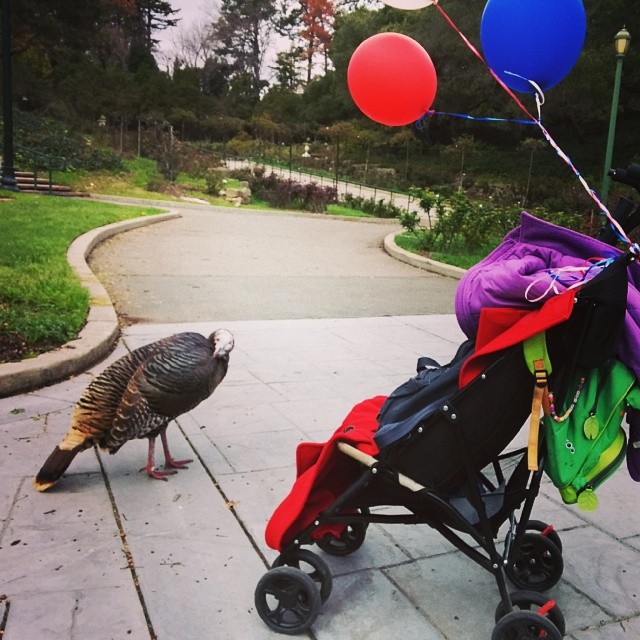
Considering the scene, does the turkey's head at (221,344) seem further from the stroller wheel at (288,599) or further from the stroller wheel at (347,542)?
the stroller wheel at (288,599)

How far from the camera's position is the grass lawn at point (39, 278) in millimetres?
5043

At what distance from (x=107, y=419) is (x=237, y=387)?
1.62 meters

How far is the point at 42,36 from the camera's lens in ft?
94.4

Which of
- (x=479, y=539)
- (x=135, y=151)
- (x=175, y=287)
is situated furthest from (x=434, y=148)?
(x=479, y=539)

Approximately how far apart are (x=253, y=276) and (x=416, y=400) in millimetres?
7028

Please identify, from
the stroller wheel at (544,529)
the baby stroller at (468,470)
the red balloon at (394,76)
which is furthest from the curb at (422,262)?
the baby stroller at (468,470)

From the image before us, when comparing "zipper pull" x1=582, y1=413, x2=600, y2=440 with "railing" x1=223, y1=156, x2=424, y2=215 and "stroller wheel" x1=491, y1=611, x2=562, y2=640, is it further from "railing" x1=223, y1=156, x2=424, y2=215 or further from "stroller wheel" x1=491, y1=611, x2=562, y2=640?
"railing" x1=223, y1=156, x2=424, y2=215

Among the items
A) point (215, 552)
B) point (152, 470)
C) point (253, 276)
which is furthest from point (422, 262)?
point (215, 552)

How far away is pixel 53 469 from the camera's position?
3.05m

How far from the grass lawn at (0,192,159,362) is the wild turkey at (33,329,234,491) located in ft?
6.01

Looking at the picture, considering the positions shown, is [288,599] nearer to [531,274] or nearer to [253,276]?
[531,274]

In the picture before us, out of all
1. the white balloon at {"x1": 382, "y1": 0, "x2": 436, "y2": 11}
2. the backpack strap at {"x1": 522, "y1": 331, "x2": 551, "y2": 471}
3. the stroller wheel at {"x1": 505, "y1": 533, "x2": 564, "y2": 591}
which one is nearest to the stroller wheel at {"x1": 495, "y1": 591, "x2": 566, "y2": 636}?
the stroller wheel at {"x1": 505, "y1": 533, "x2": 564, "y2": 591}

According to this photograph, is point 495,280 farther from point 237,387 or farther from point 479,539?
point 237,387

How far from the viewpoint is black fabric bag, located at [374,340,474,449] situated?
2.18m
